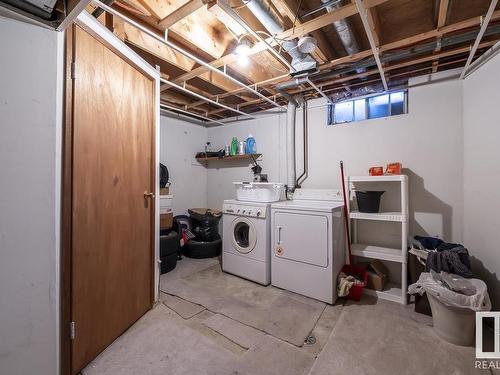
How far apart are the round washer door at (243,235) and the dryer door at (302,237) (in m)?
0.30

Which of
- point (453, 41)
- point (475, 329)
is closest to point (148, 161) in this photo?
point (453, 41)

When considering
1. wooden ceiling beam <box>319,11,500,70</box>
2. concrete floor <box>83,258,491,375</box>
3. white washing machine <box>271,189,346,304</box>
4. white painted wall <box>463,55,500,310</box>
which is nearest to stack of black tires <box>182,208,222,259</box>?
white washing machine <box>271,189,346,304</box>

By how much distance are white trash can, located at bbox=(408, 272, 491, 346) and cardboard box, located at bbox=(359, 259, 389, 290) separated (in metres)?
0.61

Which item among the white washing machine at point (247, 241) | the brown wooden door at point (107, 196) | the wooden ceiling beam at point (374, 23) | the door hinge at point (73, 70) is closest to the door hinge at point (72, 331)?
the brown wooden door at point (107, 196)

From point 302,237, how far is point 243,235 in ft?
2.94

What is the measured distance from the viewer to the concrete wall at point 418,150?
228 cm

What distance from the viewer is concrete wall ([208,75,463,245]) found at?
228 cm

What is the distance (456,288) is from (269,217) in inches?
65.0

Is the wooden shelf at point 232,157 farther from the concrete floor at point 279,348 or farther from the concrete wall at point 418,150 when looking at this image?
the concrete floor at point 279,348

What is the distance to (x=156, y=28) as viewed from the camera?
178 centimetres

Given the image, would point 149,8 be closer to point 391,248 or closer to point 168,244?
point 168,244
